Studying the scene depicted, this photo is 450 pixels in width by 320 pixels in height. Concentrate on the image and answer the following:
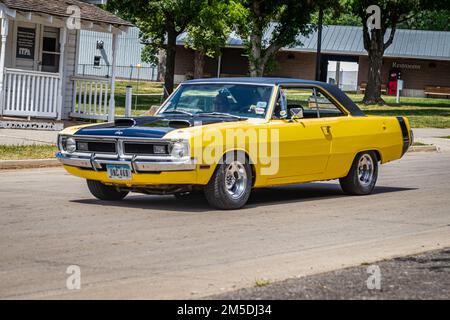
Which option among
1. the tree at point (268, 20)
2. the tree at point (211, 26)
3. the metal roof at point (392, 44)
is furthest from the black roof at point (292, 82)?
the metal roof at point (392, 44)

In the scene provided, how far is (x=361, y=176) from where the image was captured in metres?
14.5

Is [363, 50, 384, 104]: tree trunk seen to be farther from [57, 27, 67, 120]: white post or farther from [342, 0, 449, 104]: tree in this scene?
[57, 27, 67, 120]: white post

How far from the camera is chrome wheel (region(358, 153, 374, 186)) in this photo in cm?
1445

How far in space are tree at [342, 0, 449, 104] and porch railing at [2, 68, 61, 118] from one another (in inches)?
936

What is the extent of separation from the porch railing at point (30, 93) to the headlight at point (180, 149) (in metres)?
13.2

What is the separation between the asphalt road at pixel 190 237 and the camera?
808 centimetres

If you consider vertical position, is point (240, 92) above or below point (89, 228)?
above

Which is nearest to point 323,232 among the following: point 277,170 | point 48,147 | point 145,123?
point 277,170

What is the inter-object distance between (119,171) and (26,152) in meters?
6.74

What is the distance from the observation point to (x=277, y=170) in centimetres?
1271

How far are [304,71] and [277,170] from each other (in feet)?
222

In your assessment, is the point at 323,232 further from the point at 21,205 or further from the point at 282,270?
the point at 21,205

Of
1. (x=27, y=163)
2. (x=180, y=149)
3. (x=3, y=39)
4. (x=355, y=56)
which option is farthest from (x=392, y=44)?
(x=180, y=149)

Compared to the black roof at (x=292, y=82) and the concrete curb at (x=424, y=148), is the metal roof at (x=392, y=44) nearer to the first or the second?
the concrete curb at (x=424, y=148)
